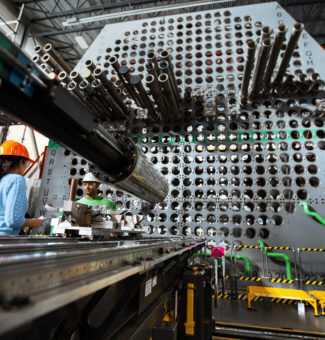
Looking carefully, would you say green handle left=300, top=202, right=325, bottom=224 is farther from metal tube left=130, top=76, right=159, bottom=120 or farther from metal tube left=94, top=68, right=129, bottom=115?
metal tube left=94, top=68, right=129, bottom=115

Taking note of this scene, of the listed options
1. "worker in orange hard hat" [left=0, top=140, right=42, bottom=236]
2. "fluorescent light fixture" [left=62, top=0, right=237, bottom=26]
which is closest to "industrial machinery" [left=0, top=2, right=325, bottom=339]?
"fluorescent light fixture" [left=62, top=0, right=237, bottom=26]

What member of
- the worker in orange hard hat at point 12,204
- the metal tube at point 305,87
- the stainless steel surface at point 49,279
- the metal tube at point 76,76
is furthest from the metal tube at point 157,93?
the stainless steel surface at point 49,279

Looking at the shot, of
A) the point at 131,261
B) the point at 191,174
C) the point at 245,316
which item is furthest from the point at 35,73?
the point at 191,174

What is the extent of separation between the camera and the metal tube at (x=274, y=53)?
3.56m

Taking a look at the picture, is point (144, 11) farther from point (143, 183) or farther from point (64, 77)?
point (143, 183)

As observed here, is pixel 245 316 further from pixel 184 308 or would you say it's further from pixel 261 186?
pixel 261 186

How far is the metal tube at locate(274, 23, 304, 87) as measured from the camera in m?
3.52

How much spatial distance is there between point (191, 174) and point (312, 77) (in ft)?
8.98

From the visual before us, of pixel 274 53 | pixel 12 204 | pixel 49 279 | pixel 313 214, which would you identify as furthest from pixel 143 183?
pixel 274 53

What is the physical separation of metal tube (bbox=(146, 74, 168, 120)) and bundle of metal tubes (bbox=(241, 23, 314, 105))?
1479 millimetres

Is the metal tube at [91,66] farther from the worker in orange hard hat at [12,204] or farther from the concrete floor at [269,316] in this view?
the concrete floor at [269,316]

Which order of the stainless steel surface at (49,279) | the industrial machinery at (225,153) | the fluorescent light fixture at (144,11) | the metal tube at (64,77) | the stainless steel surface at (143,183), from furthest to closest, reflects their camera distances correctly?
the fluorescent light fixture at (144,11) < the metal tube at (64,77) < the industrial machinery at (225,153) < the stainless steel surface at (143,183) < the stainless steel surface at (49,279)

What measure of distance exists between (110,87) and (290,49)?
3075 millimetres

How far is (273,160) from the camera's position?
4383mm
